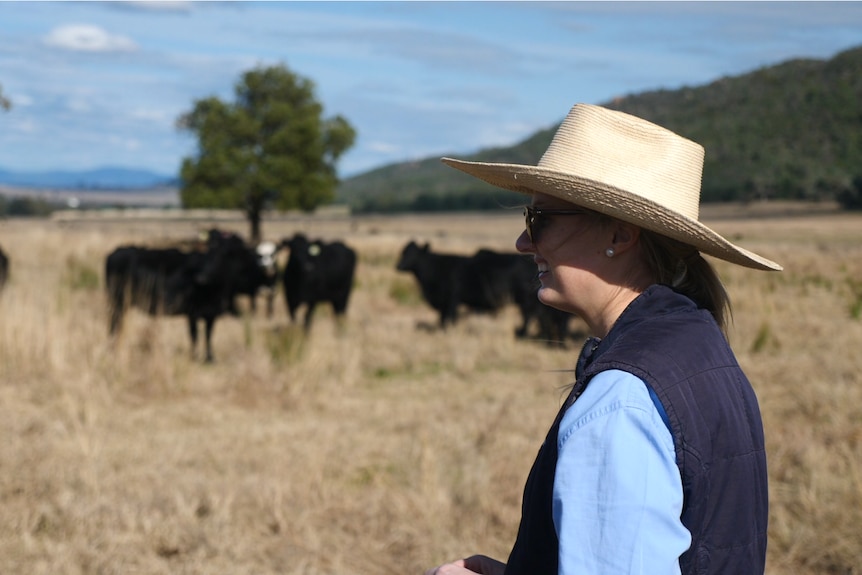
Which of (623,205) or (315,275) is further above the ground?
(623,205)

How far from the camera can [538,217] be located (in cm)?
228

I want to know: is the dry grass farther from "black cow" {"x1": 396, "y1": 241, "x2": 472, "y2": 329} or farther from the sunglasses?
"black cow" {"x1": 396, "y1": 241, "x2": 472, "y2": 329}

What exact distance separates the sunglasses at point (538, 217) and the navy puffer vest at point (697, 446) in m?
0.30

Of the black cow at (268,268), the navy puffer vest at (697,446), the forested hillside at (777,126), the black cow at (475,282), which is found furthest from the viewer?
the forested hillside at (777,126)

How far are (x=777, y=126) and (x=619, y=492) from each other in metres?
51.1

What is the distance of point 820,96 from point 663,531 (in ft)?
192

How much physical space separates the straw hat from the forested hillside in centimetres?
1918

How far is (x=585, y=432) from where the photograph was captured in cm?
179

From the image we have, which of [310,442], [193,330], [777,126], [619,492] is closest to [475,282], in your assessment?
[193,330]

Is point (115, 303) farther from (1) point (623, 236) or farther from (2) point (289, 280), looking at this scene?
(1) point (623, 236)

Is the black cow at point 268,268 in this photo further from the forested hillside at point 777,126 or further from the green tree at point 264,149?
the green tree at point 264,149

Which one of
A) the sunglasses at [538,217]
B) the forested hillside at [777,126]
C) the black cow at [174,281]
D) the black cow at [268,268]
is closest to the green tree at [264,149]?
the forested hillside at [777,126]

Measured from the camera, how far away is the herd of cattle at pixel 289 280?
13297 millimetres

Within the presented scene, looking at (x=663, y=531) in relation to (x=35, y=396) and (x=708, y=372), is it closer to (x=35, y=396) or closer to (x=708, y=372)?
(x=708, y=372)
